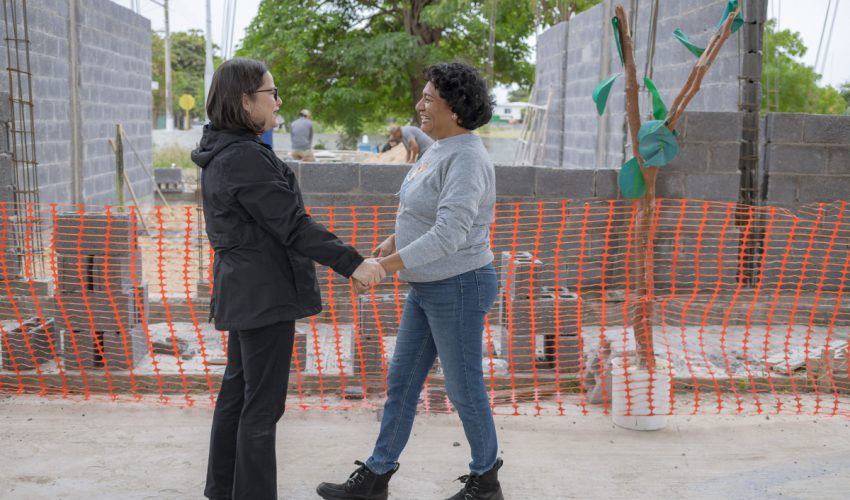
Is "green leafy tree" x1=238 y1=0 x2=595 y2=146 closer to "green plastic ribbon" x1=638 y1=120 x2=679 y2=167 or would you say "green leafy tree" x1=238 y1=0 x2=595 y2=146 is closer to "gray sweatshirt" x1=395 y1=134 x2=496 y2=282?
"green plastic ribbon" x1=638 y1=120 x2=679 y2=167

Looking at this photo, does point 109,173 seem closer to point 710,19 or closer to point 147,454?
point 710,19

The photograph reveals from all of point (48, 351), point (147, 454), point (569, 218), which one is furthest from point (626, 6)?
point (147, 454)

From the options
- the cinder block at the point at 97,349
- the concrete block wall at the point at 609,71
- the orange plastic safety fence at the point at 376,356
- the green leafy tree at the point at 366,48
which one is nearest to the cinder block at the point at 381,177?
the orange plastic safety fence at the point at 376,356

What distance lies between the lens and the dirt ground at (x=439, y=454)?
3.92 metres

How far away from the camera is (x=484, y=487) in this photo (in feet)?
11.9

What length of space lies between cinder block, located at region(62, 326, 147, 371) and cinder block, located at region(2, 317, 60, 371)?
12cm

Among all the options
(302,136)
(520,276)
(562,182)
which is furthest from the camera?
(302,136)

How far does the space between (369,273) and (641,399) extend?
2.10 meters

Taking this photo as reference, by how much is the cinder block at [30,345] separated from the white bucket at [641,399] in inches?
130

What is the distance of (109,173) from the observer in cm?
1391

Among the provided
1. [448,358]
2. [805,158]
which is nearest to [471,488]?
[448,358]

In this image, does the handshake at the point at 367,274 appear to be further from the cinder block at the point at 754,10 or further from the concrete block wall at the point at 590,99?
the concrete block wall at the point at 590,99

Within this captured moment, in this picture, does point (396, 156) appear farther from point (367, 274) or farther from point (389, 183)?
point (367, 274)

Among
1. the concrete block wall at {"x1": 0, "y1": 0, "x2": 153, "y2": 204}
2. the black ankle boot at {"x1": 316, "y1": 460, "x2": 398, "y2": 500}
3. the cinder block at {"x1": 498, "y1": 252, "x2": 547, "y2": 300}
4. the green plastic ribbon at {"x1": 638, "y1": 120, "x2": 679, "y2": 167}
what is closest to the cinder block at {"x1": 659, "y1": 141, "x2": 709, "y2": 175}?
the cinder block at {"x1": 498, "y1": 252, "x2": 547, "y2": 300}
